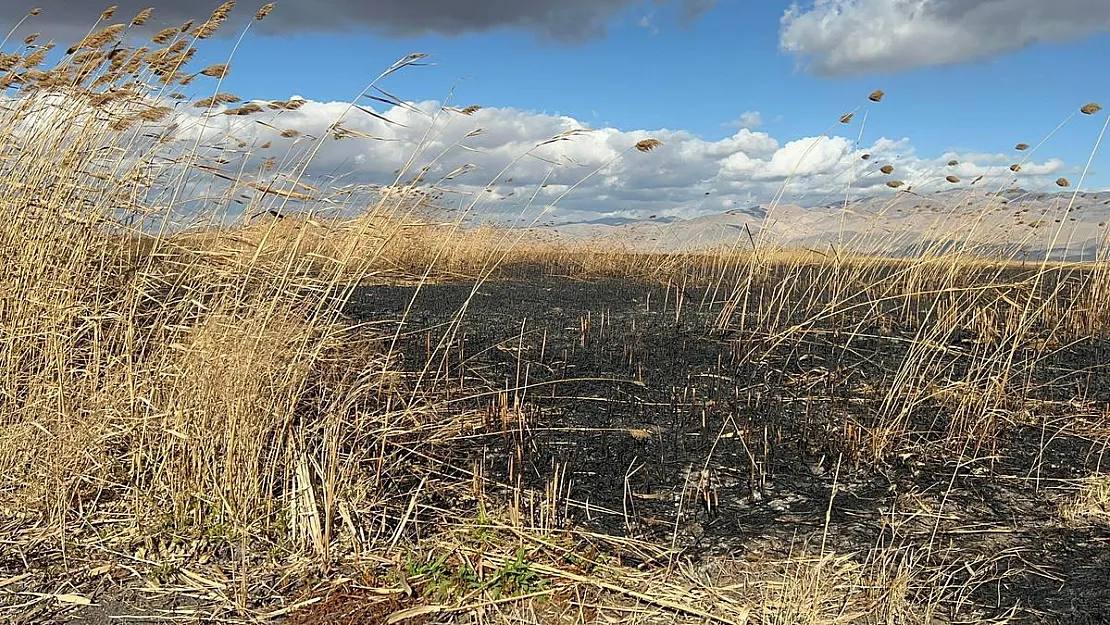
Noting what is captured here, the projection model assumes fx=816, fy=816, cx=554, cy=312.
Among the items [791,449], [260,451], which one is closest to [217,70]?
[260,451]

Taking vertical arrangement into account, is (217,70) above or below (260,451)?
above

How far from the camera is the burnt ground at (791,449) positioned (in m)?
2.15

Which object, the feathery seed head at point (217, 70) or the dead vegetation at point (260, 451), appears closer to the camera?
the dead vegetation at point (260, 451)

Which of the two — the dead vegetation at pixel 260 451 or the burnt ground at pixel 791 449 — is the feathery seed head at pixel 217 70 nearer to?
the dead vegetation at pixel 260 451

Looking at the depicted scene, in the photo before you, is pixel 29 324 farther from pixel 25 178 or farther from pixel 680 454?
pixel 680 454

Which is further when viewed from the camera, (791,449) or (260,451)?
(791,449)

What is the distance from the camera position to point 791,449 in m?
2.89

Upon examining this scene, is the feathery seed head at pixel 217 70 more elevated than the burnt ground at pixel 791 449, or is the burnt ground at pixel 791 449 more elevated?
the feathery seed head at pixel 217 70

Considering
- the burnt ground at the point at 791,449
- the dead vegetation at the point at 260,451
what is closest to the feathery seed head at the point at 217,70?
the dead vegetation at the point at 260,451

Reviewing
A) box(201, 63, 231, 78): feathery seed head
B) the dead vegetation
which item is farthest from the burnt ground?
box(201, 63, 231, 78): feathery seed head

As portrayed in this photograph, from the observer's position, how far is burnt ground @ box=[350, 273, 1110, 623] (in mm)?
2154

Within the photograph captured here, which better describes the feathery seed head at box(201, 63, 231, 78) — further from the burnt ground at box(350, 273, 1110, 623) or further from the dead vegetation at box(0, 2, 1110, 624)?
the burnt ground at box(350, 273, 1110, 623)

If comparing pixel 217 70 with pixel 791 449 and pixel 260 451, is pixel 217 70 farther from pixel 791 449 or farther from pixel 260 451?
pixel 791 449

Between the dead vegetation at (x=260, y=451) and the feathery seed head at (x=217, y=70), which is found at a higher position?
the feathery seed head at (x=217, y=70)
